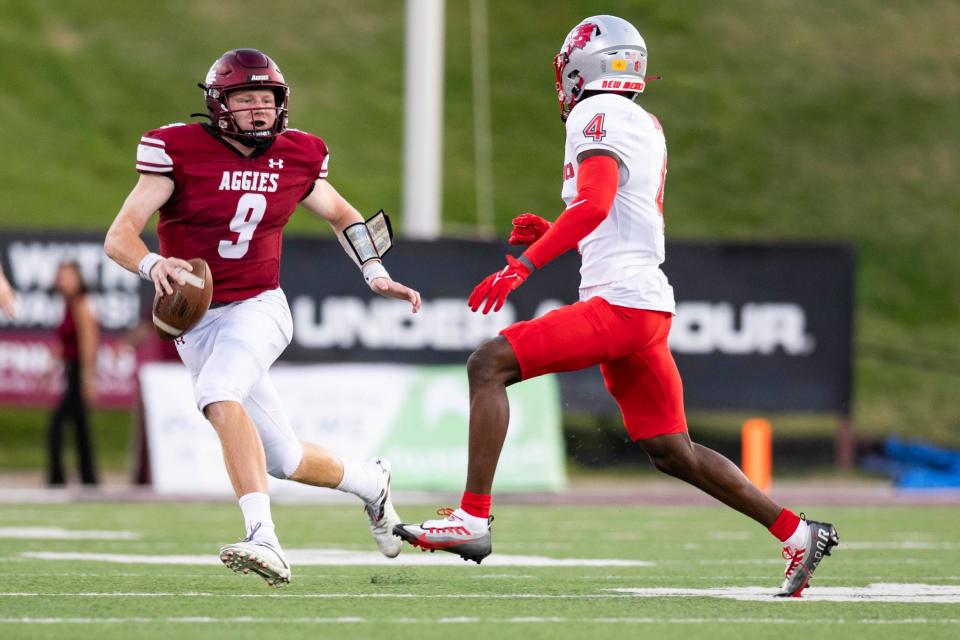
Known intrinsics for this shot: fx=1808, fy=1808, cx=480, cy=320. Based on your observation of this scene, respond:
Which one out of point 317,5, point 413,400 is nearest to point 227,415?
point 413,400

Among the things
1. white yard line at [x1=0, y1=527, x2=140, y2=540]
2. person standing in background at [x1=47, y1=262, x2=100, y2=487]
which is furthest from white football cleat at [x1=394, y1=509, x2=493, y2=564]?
person standing in background at [x1=47, y1=262, x2=100, y2=487]

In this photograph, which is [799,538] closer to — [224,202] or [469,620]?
[469,620]

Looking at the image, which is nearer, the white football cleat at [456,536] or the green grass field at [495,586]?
the green grass field at [495,586]

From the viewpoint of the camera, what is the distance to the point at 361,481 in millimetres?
6934

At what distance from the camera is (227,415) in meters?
6.28

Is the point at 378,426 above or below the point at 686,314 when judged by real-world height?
below

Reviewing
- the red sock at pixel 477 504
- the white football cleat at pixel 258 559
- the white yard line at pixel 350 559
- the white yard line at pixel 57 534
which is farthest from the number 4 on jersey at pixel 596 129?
the white yard line at pixel 57 534

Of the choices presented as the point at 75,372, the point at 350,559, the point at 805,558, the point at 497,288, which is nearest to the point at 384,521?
the point at 350,559

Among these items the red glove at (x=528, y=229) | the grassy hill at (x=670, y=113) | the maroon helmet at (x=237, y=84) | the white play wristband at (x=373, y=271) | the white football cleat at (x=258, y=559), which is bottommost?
the white football cleat at (x=258, y=559)

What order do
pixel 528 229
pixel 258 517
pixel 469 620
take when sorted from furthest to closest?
pixel 528 229 < pixel 258 517 < pixel 469 620

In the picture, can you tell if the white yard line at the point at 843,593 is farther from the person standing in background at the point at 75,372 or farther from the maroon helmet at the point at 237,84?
the person standing in background at the point at 75,372

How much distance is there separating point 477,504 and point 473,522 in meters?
0.06

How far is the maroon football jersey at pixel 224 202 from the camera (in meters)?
6.48

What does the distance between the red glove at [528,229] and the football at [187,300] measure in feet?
3.78
